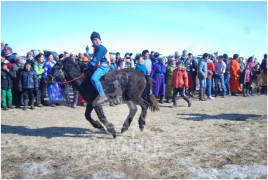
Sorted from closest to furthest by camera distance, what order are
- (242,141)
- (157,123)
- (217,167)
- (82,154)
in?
(217,167) < (82,154) < (242,141) < (157,123)

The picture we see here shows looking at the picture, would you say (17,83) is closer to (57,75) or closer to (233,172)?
(57,75)

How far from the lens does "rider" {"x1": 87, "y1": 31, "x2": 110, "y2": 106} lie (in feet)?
19.9

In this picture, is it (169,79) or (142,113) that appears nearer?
(142,113)

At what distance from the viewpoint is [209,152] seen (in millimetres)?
5023

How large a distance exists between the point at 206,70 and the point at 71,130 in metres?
7.83

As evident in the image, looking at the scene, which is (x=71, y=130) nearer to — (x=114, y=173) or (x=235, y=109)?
A: (x=114, y=173)

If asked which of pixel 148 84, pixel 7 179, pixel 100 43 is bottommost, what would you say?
pixel 7 179

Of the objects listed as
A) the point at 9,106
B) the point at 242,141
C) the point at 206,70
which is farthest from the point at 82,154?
the point at 206,70

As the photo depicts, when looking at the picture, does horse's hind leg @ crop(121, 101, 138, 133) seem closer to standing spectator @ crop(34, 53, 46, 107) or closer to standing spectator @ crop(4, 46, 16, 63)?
standing spectator @ crop(34, 53, 46, 107)

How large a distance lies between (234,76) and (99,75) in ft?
34.0

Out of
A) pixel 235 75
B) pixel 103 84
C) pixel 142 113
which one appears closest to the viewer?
pixel 103 84

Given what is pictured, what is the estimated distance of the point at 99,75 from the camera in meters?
6.18

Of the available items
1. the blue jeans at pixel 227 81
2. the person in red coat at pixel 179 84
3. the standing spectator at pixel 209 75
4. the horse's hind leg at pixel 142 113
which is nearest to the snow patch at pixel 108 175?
the horse's hind leg at pixel 142 113

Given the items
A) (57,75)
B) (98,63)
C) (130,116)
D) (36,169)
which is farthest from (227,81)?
(36,169)
